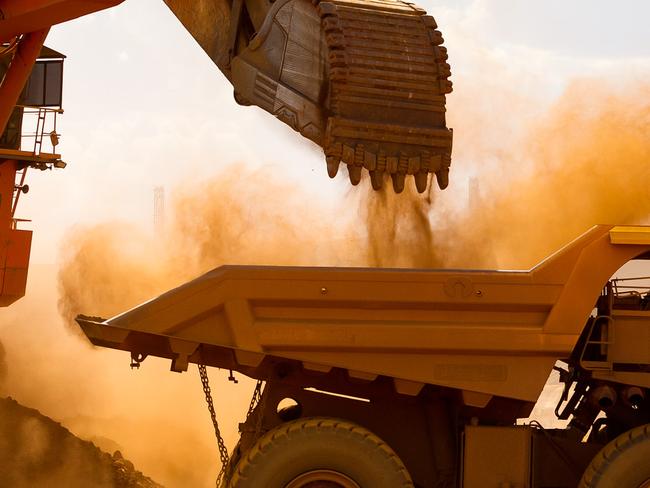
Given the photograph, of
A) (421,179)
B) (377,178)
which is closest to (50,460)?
(377,178)

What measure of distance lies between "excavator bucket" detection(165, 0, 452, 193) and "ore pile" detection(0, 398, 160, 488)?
415 cm

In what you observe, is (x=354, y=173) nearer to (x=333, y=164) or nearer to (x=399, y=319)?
(x=333, y=164)

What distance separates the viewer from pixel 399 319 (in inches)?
257

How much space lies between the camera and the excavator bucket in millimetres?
7984

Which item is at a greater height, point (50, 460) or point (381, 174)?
point (381, 174)

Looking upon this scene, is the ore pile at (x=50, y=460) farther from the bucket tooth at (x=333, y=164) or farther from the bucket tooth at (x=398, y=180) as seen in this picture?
the bucket tooth at (x=398, y=180)

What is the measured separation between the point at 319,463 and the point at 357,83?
2810 mm

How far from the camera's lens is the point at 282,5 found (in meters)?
8.43

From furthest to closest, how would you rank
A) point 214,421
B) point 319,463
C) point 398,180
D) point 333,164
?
1. point 398,180
2. point 333,164
3. point 214,421
4. point 319,463

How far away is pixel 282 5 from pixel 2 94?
378cm

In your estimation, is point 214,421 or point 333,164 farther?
point 333,164

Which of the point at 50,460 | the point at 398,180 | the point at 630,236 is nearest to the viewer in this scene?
the point at 630,236

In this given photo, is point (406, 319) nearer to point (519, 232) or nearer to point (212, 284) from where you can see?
point (212, 284)

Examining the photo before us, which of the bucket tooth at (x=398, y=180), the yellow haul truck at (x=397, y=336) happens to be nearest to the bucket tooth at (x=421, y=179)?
the bucket tooth at (x=398, y=180)
